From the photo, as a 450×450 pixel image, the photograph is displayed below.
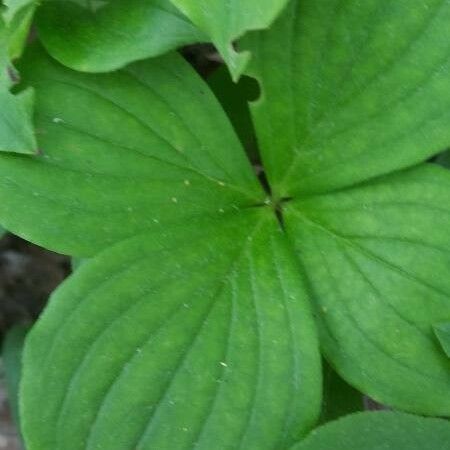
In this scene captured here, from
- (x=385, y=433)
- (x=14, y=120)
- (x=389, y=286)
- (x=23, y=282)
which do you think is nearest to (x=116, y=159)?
(x=14, y=120)

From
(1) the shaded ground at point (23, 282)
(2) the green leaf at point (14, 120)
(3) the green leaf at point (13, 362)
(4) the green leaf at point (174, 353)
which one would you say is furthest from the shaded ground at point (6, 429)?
(2) the green leaf at point (14, 120)

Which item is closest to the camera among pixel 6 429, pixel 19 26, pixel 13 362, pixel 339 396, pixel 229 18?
pixel 229 18

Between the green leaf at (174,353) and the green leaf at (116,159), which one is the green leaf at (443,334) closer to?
the green leaf at (174,353)

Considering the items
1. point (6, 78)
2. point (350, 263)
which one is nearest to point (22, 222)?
point (6, 78)

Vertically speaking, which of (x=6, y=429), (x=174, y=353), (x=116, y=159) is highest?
(x=116, y=159)

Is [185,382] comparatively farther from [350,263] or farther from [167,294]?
[350,263]

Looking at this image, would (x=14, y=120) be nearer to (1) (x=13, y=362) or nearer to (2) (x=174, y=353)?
(2) (x=174, y=353)
